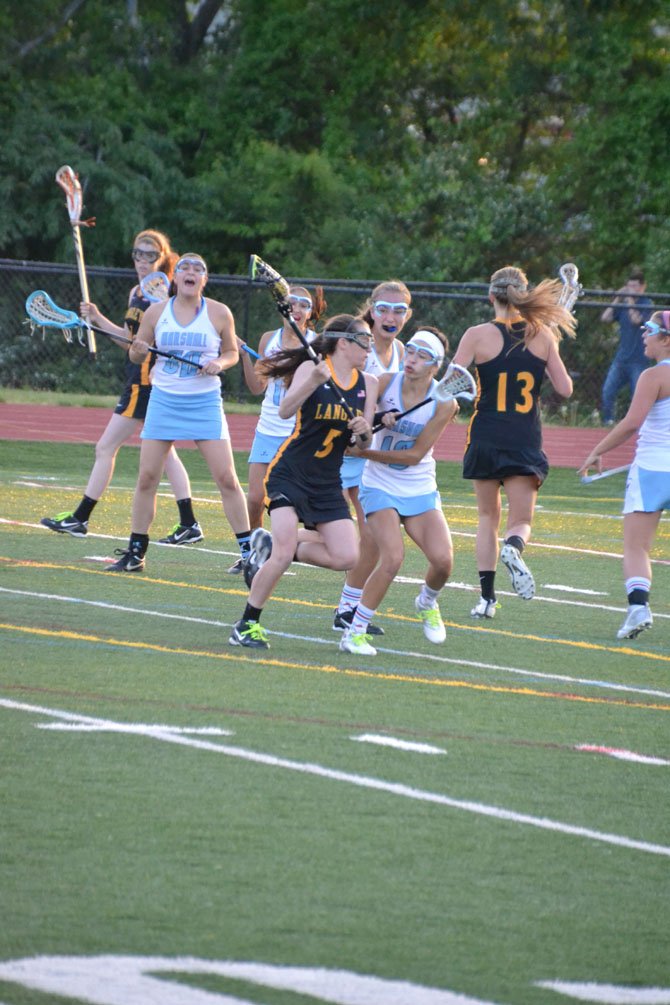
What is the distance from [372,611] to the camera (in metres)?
9.70

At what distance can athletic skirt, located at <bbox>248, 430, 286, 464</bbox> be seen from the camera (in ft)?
40.8

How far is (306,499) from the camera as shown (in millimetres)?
9430

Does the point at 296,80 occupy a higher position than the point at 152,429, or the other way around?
the point at 296,80

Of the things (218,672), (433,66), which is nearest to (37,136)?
(433,66)

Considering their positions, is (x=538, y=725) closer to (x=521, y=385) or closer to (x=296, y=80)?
(x=521, y=385)

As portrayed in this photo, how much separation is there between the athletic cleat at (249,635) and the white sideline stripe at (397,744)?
2149 mm

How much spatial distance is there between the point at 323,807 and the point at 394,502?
12.6 ft

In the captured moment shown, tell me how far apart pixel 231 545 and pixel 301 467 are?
513 centimetres

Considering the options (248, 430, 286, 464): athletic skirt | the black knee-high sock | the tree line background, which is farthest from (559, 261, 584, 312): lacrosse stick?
the tree line background

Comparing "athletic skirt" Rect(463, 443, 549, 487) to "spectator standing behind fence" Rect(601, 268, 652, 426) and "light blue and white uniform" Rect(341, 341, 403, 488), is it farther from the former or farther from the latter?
"spectator standing behind fence" Rect(601, 268, 652, 426)

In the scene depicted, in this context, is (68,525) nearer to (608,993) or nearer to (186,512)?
(186,512)

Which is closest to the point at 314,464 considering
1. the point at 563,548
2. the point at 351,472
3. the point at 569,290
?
the point at 351,472

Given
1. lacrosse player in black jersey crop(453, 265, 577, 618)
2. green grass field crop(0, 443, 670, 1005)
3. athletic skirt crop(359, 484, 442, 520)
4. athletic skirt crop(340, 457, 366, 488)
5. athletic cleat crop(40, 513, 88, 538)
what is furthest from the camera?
athletic cleat crop(40, 513, 88, 538)

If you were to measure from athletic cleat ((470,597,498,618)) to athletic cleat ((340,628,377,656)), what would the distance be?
175cm
